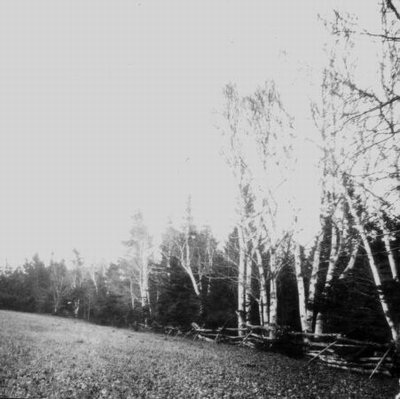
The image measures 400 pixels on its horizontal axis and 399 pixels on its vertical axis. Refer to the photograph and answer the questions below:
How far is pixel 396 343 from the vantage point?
26.5 ft

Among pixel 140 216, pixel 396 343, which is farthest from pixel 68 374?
pixel 140 216

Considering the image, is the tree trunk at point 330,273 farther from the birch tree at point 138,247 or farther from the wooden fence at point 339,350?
the birch tree at point 138,247

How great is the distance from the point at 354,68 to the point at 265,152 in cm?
464

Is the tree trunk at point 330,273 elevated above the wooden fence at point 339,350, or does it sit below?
above

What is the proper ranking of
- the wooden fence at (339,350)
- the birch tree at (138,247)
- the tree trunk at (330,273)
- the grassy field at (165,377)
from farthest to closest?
the birch tree at (138,247)
the tree trunk at (330,273)
the wooden fence at (339,350)
the grassy field at (165,377)

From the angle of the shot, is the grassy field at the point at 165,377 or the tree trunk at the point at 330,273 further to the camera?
the tree trunk at the point at 330,273

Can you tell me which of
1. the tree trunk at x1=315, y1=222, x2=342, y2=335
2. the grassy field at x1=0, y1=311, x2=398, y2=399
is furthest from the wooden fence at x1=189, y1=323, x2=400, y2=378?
the grassy field at x1=0, y1=311, x2=398, y2=399

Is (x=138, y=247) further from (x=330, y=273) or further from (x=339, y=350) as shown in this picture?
(x=339, y=350)

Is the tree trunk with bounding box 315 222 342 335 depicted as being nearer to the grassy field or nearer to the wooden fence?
the wooden fence

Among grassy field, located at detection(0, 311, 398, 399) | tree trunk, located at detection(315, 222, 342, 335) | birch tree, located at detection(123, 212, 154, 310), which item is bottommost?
grassy field, located at detection(0, 311, 398, 399)

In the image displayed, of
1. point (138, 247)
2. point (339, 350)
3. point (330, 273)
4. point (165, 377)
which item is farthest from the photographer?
point (138, 247)

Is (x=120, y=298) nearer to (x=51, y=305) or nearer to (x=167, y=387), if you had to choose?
(x=51, y=305)

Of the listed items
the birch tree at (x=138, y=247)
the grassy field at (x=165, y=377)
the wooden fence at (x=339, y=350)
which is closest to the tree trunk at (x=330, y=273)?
the wooden fence at (x=339, y=350)

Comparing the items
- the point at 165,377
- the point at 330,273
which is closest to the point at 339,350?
→ the point at 330,273
